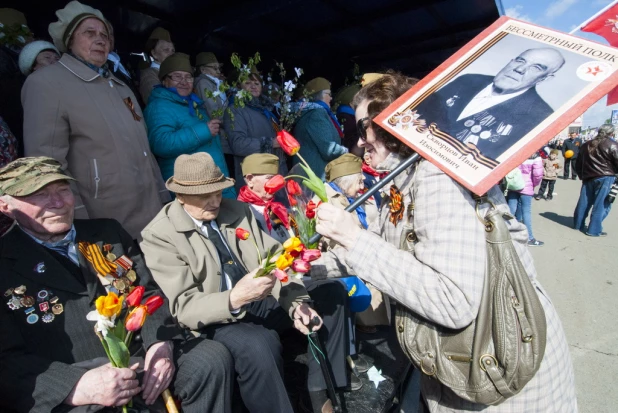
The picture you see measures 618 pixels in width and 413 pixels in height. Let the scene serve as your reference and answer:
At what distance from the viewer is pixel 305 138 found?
14.4ft

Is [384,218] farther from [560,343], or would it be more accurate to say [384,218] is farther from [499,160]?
[560,343]

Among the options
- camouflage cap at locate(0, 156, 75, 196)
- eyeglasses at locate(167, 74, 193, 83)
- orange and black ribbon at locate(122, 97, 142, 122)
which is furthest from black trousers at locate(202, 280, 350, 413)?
eyeglasses at locate(167, 74, 193, 83)

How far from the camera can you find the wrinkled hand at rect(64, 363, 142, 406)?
1.50 m

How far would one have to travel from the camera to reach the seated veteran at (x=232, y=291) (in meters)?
1.92

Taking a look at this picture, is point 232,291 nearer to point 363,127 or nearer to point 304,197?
point 304,197

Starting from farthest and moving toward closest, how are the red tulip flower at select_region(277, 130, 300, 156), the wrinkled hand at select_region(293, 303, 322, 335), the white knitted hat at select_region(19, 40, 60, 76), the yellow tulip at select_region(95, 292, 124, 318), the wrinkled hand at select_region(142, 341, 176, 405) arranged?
1. the white knitted hat at select_region(19, 40, 60, 76)
2. the wrinkled hand at select_region(293, 303, 322, 335)
3. the red tulip flower at select_region(277, 130, 300, 156)
4. the wrinkled hand at select_region(142, 341, 176, 405)
5. the yellow tulip at select_region(95, 292, 124, 318)

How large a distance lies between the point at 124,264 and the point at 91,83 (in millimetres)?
1299

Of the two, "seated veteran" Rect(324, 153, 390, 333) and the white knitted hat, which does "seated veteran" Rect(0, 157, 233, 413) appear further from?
"seated veteran" Rect(324, 153, 390, 333)

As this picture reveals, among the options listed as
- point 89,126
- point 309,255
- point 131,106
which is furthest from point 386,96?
point 131,106

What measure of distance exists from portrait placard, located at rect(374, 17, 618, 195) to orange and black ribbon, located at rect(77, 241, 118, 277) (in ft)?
5.14

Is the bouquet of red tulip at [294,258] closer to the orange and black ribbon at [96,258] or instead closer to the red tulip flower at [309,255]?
the red tulip flower at [309,255]

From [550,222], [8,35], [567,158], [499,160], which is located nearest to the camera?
[499,160]

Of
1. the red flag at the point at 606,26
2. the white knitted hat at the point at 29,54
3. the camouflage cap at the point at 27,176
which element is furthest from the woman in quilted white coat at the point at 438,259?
the white knitted hat at the point at 29,54

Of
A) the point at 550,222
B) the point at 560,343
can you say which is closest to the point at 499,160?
the point at 560,343
